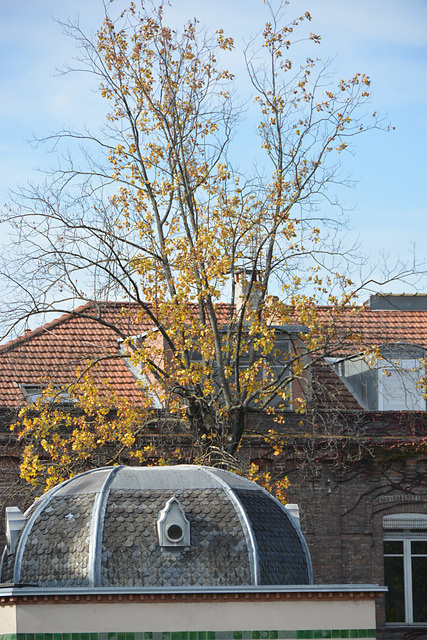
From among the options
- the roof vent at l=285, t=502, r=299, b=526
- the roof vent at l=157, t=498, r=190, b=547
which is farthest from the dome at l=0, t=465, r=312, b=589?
the roof vent at l=285, t=502, r=299, b=526

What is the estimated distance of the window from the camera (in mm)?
23656

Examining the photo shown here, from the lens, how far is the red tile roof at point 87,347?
24.3 m

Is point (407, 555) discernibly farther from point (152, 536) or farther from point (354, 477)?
point (152, 536)

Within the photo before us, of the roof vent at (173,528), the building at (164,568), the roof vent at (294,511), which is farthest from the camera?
the roof vent at (294,511)

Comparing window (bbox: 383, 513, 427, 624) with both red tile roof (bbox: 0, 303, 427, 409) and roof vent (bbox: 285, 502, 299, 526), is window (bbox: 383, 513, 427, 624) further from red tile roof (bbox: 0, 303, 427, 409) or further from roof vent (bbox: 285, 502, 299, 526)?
roof vent (bbox: 285, 502, 299, 526)

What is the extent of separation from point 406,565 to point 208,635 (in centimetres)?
1063

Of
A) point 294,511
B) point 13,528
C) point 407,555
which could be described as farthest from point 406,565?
point 13,528

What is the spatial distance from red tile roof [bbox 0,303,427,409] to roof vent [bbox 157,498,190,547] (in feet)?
26.3

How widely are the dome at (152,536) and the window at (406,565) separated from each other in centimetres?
770

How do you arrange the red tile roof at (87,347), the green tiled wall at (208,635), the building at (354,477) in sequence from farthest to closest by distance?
the red tile roof at (87,347), the building at (354,477), the green tiled wall at (208,635)

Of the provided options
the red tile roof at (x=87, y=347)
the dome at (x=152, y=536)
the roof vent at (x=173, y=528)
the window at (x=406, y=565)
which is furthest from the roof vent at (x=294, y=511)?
the window at (x=406, y=565)

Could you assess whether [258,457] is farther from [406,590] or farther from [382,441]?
[406,590]

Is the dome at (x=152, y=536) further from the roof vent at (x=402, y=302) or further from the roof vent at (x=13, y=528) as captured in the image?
the roof vent at (x=402, y=302)

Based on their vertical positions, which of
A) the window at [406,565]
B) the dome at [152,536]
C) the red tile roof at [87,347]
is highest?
the red tile roof at [87,347]
